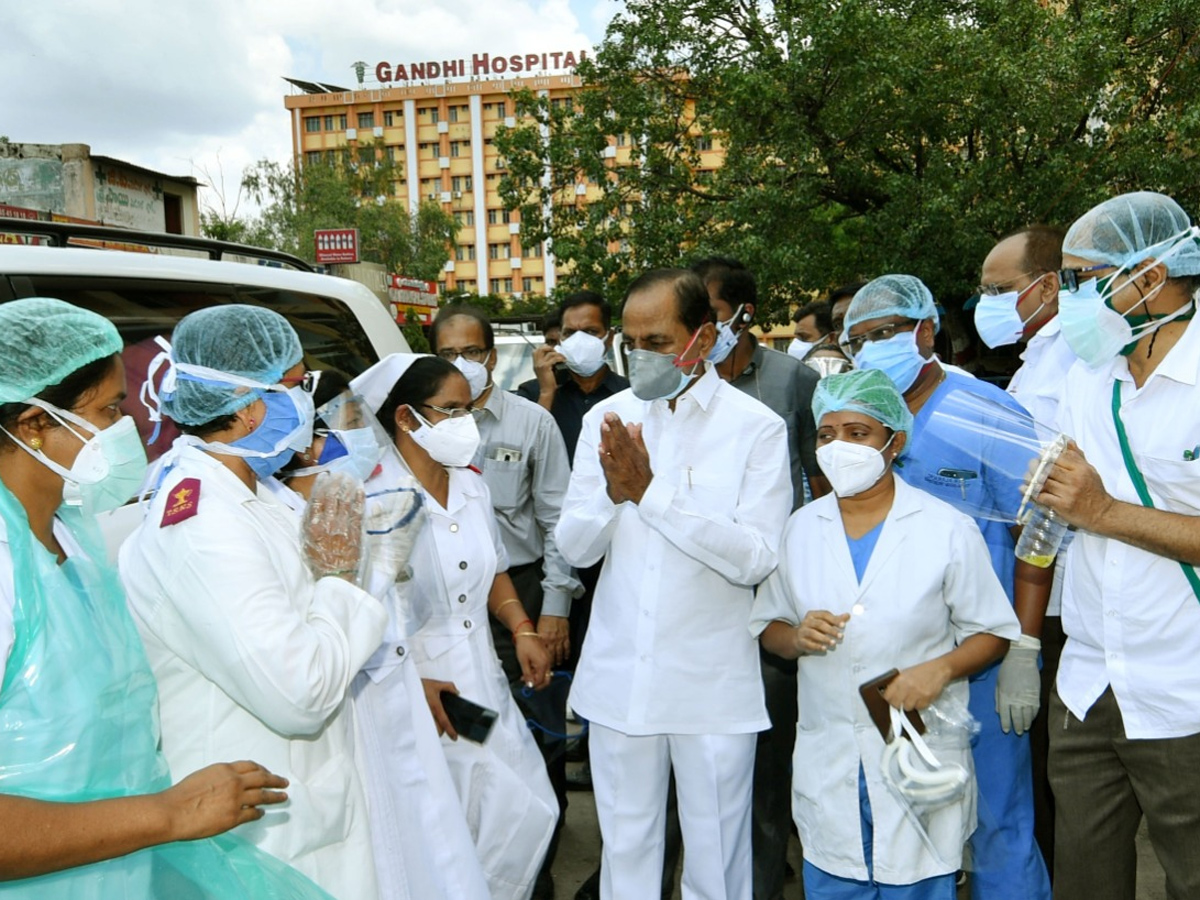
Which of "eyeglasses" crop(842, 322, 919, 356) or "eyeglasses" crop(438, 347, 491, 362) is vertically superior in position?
"eyeglasses" crop(842, 322, 919, 356)

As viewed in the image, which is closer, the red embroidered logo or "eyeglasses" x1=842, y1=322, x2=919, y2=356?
the red embroidered logo

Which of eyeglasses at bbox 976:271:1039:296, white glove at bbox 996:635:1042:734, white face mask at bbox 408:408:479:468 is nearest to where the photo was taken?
white glove at bbox 996:635:1042:734

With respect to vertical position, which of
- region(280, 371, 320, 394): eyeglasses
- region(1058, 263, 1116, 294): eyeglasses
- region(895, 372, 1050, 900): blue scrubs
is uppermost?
region(1058, 263, 1116, 294): eyeglasses

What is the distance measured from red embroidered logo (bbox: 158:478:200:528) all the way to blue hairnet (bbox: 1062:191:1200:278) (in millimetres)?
2307

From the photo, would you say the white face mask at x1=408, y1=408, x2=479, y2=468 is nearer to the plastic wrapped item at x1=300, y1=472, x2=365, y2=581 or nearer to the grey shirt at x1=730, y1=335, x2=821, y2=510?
the plastic wrapped item at x1=300, y1=472, x2=365, y2=581

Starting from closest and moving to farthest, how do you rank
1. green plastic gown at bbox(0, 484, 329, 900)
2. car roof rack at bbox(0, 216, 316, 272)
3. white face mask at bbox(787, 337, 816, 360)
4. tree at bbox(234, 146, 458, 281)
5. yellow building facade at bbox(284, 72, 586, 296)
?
green plastic gown at bbox(0, 484, 329, 900) → car roof rack at bbox(0, 216, 316, 272) → white face mask at bbox(787, 337, 816, 360) → tree at bbox(234, 146, 458, 281) → yellow building facade at bbox(284, 72, 586, 296)

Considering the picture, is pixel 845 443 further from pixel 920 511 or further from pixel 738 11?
pixel 738 11

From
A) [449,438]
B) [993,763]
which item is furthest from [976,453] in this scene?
[449,438]

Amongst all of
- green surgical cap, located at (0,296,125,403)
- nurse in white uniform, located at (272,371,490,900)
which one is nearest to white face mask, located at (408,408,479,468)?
nurse in white uniform, located at (272,371,490,900)

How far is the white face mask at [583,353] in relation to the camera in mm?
5125

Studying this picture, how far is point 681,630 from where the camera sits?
10.2 feet

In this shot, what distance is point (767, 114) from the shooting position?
14.0m

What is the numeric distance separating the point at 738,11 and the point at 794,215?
3366mm

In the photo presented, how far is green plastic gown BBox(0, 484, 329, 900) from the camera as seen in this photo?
171cm
